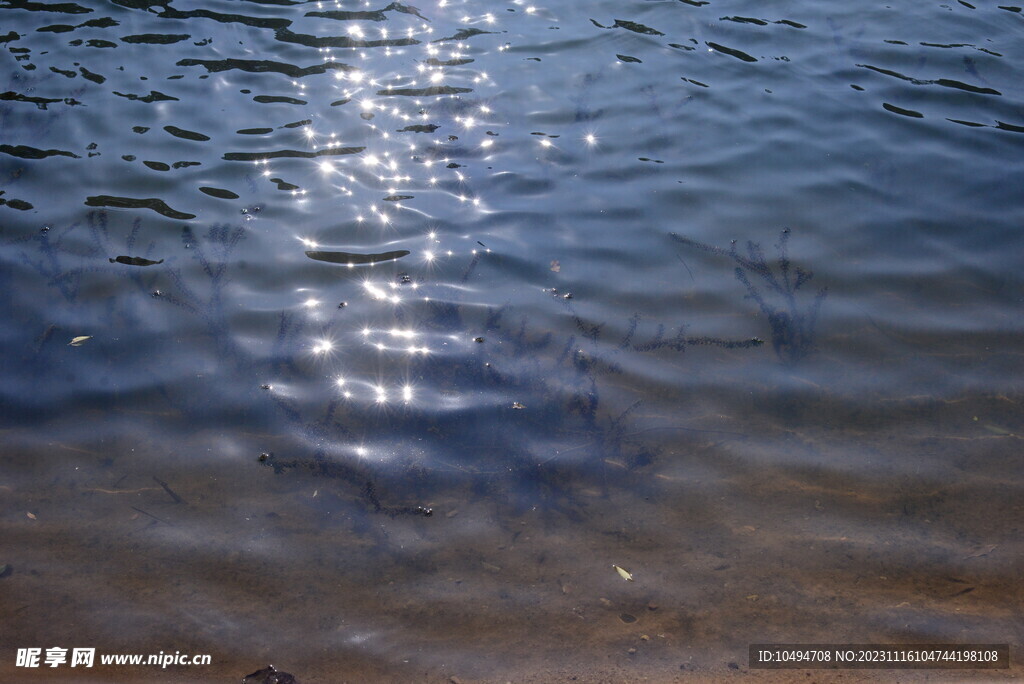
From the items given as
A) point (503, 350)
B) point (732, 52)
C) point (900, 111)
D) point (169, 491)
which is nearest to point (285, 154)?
point (503, 350)

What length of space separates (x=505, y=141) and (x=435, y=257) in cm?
134

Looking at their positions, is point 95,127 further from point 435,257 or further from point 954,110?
point 954,110

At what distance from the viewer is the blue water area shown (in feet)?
9.24

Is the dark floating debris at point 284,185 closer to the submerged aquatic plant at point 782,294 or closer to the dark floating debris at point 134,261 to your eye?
the dark floating debris at point 134,261

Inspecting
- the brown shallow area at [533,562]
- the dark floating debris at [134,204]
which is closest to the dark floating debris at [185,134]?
the dark floating debris at [134,204]

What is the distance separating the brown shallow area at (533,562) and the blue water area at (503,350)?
0.6 inches

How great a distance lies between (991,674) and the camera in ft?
8.40

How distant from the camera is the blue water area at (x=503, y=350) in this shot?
9.24 ft

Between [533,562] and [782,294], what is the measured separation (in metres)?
2.20

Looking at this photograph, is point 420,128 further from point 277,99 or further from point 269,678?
point 269,678

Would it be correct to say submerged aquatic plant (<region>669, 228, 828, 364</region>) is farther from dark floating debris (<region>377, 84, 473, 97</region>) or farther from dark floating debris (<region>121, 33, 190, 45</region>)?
dark floating debris (<region>121, 33, 190, 45</region>)

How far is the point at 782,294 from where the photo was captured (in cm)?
413

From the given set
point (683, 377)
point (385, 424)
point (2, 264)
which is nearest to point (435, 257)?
point (385, 424)

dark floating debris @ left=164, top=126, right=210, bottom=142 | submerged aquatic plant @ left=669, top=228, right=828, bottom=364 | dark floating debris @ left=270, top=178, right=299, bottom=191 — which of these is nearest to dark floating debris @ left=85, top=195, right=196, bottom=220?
dark floating debris @ left=270, top=178, right=299, bottom=191
